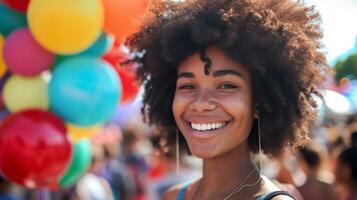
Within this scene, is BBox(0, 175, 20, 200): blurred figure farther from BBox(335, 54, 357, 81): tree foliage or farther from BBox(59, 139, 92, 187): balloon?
BBox(335, 54, 357, 81): tree foliage

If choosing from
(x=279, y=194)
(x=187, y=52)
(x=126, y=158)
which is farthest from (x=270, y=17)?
(x=126, y=158)

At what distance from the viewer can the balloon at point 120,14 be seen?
2.92m

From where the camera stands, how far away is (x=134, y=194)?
5.41 meters

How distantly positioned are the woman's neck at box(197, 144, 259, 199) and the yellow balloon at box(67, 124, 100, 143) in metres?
1.14

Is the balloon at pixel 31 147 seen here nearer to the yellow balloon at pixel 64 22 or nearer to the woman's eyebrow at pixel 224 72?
the yellow balloon at pixel 64 22

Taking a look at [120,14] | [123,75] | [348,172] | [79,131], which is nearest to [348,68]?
[348,172]

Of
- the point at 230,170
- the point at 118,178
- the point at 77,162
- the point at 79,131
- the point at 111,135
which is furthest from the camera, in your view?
the point at 111,135

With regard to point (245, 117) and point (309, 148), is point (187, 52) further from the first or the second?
point (309, 148)

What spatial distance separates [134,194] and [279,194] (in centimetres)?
379

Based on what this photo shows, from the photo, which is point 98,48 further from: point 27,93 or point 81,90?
point 27,93

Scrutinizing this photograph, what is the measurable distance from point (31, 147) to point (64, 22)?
0.61 meters

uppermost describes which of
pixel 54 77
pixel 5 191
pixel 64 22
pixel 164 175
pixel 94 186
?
pixel 64 22

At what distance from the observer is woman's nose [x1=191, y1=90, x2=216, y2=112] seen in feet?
5.98

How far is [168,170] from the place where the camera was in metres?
6.12
